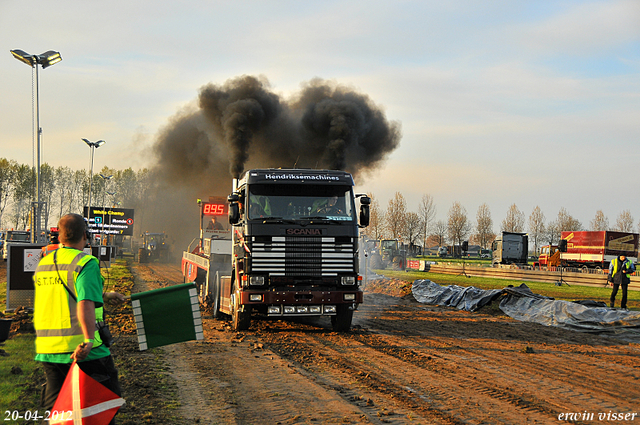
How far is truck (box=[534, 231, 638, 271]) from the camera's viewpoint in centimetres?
4322

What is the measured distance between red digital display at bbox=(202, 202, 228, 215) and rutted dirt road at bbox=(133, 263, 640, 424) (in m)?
6.53

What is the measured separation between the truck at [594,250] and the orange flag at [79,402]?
43.4 metres

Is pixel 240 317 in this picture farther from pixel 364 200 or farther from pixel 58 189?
pixel 58 189

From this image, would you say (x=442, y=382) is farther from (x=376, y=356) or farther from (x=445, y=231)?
(x=445, y=231)

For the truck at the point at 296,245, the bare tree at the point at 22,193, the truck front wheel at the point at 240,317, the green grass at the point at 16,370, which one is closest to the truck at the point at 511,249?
the truck at the point at 296,245

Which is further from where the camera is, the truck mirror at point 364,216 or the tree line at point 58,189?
the tree line at point 58,189

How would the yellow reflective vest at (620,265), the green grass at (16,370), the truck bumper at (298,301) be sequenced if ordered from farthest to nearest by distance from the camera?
the yellow reflective vest at (620,265) → the truck bumper at (298,301) → the green grass at (16,370)

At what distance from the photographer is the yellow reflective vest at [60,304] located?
3588 millimetres

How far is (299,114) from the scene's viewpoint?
32.6 metres

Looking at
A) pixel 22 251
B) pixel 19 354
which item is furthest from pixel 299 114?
pixel 19 354

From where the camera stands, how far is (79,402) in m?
3.51

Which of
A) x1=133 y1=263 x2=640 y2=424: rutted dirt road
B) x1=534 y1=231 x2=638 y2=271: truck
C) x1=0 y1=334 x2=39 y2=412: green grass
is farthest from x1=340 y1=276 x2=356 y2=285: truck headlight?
x1=534 y1=231 x2=638 y2=271: truck

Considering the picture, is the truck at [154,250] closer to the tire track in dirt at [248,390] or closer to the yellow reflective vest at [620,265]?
the yellow reflective vest at [620,265]

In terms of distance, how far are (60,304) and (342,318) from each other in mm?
7474
